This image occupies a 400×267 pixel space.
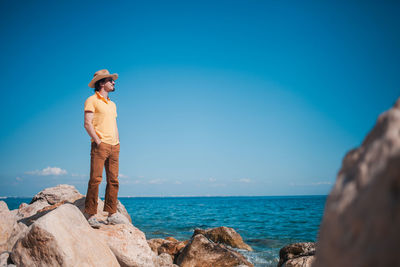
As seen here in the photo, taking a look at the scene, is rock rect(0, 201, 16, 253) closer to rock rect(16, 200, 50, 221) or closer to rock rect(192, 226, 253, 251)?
rock rect(16, 200, 50, 221)

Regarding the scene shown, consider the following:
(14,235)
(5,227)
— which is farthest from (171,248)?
(5,227)

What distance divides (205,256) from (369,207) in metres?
6.18

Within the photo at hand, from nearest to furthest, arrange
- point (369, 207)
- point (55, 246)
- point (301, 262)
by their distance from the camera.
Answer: point (369, 207), point (55, 246), point (301, 262)

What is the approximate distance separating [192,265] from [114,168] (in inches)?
120

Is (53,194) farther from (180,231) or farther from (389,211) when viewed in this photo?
(389,211)

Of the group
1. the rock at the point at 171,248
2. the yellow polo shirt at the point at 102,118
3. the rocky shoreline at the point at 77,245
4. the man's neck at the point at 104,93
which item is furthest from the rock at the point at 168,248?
the man's neck at the point at 104,93

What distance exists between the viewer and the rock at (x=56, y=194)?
8.79 metres

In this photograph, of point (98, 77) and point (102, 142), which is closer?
point (102, 142)

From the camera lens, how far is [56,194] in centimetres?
891

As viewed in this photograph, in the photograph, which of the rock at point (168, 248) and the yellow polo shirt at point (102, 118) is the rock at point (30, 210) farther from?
the yellow polo shirt at point (102, 118)

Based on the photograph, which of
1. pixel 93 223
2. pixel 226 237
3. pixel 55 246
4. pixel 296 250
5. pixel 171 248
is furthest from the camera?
pixel 226 237

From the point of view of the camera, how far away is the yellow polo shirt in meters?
5.02

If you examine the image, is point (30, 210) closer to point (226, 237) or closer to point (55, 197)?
point (55, 197)

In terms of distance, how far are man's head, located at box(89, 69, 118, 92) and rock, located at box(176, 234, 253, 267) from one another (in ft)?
13.7
